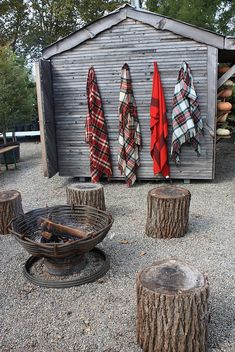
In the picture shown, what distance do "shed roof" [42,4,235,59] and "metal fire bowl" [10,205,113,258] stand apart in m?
3.84

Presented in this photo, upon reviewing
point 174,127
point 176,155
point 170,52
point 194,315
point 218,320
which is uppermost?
point 170,52

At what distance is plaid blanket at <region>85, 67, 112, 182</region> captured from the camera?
665 cm

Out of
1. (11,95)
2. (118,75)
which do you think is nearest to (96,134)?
(118,75)

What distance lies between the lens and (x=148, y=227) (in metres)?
4.52

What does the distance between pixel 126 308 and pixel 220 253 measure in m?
1.48

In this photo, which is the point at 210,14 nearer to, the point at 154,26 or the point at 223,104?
the point at 223,104

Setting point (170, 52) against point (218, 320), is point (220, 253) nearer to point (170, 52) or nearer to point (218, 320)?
point (218, 320)

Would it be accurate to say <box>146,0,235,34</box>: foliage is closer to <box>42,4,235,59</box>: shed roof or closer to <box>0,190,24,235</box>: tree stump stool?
<box>42,4,235,59</box>: shed roof

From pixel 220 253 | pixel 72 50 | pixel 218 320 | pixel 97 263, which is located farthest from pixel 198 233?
pixel 72 50

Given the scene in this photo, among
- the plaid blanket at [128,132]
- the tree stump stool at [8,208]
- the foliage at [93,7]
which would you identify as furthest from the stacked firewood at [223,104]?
the foliage at [93,7]

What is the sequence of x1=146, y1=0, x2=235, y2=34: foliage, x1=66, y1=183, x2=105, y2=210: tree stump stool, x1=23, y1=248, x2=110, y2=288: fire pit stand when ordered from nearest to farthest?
x1=23, y1=248, x2=110, y2=288: fire pit stand → x1=66, y1=183, x2=105, y2=210: tree stump stool → x1=146, y1=0, x2=235, y2=34: foliage

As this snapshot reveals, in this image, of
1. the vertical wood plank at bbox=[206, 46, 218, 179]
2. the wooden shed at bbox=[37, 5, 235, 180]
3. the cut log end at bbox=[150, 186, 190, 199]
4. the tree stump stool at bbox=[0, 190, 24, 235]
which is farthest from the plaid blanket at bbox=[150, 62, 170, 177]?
the tree stump stool at bbox=[0, 190, 24, 235]

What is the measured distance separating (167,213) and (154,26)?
3.61 metres

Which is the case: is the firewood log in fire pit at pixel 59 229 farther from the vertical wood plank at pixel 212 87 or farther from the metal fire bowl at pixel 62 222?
the vertical wood plank at pixel 212 87
